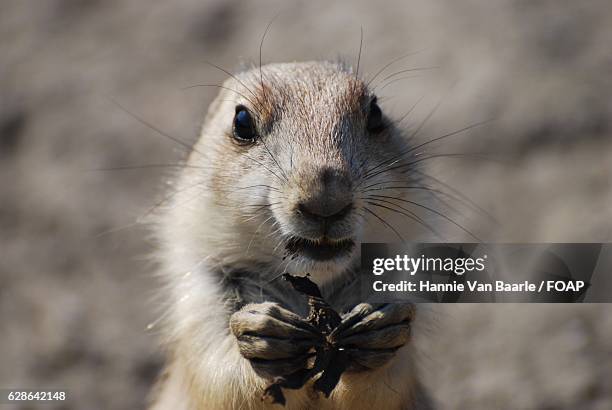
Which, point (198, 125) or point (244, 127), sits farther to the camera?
point (198, 125)

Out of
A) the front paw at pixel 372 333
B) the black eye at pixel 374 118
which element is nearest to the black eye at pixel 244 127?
the black eye at pixel 374 118

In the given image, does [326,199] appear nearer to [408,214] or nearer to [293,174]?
[293,174]

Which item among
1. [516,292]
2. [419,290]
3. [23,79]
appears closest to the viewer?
[419,290]

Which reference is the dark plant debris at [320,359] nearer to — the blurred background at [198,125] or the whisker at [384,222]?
the whisker at [384,222]

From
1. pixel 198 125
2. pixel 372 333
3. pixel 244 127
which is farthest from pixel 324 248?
pixel 198 125

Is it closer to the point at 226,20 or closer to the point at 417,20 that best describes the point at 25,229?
the point at 226,20

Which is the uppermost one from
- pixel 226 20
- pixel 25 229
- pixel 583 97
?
pixel 226 20

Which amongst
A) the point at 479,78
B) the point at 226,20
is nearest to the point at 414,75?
the point at 479,78
